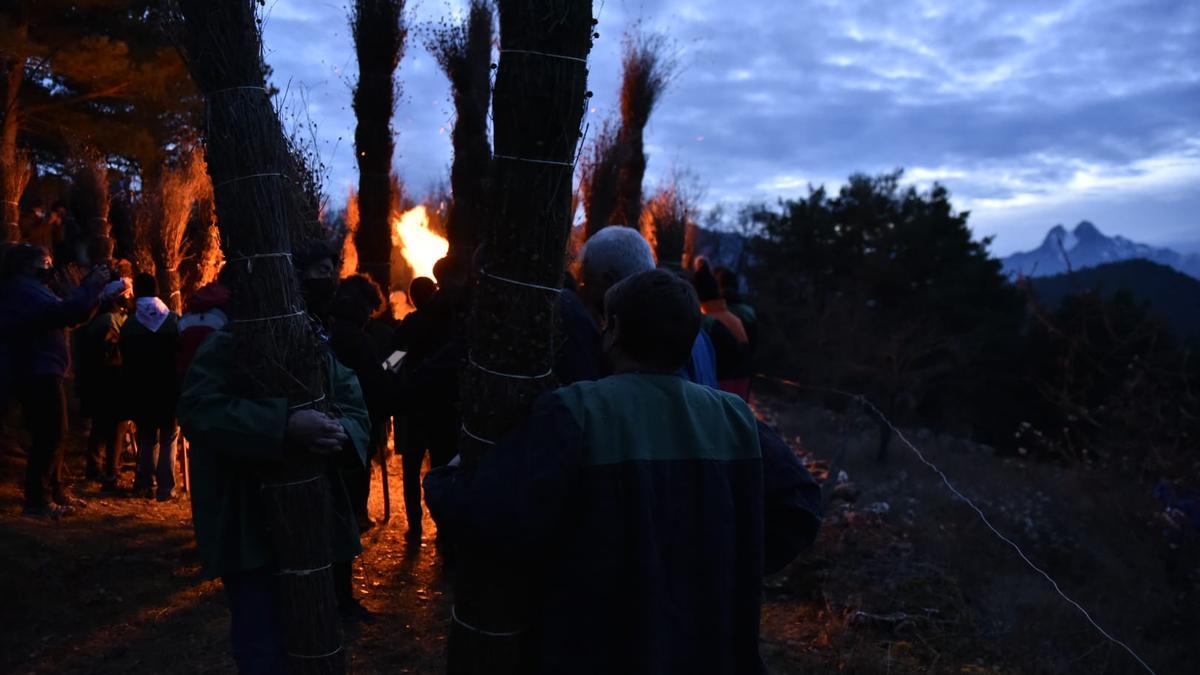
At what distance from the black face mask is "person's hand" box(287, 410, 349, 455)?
2.51 ft

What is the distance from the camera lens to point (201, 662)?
4.09m

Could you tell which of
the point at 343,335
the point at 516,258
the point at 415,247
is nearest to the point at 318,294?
the point at 343,335

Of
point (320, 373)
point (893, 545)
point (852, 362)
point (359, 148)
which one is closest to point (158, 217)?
point (359, 148)

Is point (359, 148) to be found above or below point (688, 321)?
above

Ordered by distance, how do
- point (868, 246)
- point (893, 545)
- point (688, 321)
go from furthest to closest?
1. point (868, 246)
2. point (893, 545)
3. point (688, 321)

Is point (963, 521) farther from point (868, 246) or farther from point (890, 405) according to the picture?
point (868, 246)

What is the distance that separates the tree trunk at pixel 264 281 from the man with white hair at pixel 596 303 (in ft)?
2.97

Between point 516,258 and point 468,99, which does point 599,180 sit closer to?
point 468,99

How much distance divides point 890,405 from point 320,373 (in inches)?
817

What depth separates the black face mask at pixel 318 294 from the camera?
3328 millimetres

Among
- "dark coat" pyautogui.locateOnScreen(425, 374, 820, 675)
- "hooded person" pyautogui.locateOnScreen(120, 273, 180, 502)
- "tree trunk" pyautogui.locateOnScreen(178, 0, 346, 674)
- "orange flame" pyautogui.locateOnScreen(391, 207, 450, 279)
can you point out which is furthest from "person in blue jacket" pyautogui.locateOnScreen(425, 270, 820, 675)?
"orange flame" pyautogui.locateOnScreen(391, 207, 450, 279)

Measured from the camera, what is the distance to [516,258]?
6.77 ft

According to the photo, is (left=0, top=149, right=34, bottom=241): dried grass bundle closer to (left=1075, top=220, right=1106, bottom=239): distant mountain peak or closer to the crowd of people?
the crowd of people

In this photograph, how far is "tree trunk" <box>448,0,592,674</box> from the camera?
2.04 meters
